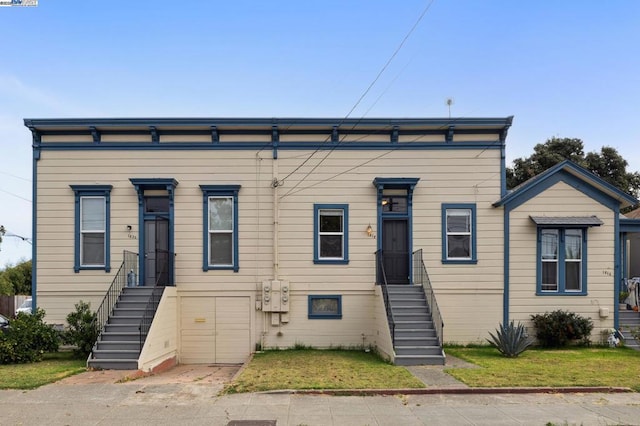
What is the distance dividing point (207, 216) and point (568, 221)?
10.5 meters

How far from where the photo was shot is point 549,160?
33344 mm

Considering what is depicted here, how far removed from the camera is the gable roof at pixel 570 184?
14500 mm

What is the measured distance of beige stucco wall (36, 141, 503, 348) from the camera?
1445cm

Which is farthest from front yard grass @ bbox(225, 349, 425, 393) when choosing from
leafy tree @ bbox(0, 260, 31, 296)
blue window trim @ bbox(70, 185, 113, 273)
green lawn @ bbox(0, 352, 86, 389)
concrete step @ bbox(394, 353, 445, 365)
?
leafy tree @ bbox(0, 260, 31, 296)

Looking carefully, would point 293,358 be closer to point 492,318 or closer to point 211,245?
point 211,245

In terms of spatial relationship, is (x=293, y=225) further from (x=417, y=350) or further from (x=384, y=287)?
(x=417, y=350)

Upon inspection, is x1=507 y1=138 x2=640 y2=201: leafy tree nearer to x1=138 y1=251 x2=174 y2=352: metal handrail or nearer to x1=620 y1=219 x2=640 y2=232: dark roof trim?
x1=620 y1=219 x2=640 y2=232: dark roof trim

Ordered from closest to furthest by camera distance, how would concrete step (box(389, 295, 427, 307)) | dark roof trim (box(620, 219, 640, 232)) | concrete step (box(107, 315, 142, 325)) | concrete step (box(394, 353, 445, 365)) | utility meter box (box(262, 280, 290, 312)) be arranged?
concrete step (box(394, 353, 445, 365)), concrete step (box(107, 315, 142, 325)), concrete step (box(389, 295, 427, 307)), utility meter box (box(262, 280, 290, 312)), dark roof trim (box(620, 219, 640, 232))

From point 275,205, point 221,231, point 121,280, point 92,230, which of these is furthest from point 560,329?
point 92,230

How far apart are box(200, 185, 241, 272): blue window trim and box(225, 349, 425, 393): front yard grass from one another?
289 centimetres

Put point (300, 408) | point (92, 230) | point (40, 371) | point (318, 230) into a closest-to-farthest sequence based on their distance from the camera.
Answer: point (300, 408), point (40, 371), point (92, 230), point (318, 230)

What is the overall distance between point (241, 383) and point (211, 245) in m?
6.07

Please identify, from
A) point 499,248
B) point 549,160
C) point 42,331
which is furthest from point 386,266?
point 549,160

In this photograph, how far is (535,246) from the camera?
14.8m
